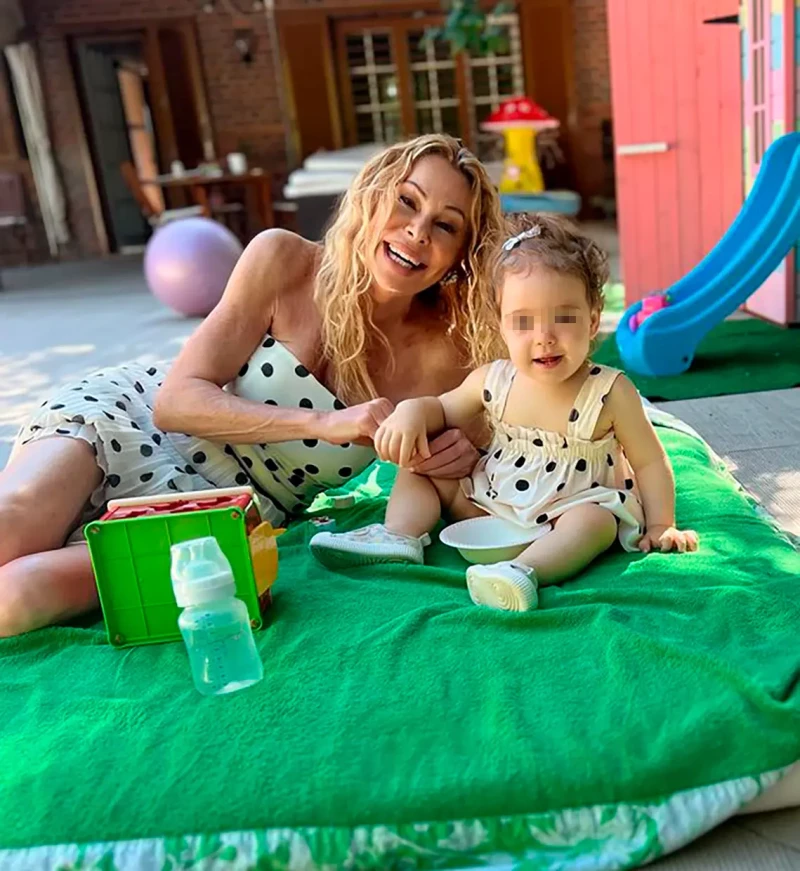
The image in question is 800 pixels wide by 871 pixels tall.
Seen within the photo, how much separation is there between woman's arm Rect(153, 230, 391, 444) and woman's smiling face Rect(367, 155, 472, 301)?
238 mm

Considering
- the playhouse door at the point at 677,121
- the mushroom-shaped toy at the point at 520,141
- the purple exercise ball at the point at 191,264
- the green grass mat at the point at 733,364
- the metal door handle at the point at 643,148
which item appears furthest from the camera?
the mushroom-shaped toy at the point at 520,141

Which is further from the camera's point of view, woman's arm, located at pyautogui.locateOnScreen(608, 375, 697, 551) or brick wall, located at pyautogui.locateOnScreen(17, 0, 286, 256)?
brick wall, located at pyautogui.locateOnScreen(17, 0, 286, 256)

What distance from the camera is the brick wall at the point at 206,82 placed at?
33.5 ft

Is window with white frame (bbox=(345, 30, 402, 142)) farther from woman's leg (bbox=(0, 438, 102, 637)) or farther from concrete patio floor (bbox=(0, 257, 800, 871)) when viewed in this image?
woman's leg (bbox=(0, 438, 102, 637))

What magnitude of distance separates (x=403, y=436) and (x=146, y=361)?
1135 mm

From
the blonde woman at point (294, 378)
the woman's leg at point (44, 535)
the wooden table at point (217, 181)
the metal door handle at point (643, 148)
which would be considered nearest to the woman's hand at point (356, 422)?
the blonde woman at point (294, 378)

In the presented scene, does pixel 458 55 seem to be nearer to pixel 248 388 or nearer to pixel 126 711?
pixel 248 388

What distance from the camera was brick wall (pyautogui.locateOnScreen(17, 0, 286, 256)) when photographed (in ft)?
33.5

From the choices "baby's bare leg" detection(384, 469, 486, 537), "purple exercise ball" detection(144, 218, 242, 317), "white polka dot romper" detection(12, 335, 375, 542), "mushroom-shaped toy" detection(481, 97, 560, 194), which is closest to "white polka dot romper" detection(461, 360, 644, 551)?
"baby's bare leg" detection(384, 469, 486, 537)

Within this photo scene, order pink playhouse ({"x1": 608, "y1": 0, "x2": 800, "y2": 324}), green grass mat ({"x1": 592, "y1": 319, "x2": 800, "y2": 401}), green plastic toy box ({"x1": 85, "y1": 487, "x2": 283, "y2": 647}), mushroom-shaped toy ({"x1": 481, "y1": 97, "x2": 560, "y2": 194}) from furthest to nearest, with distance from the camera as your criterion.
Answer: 1. mushroom-shaped toy ({"x1": 481, "y1": 97, "x2": 560, "y2": 194})
2. pink playhouse ({"x1": 608, "y1": 0, "x2": 800, "y2": 324})
3. green grass mat ({"x1": 592, "y1": 319, "x2": 800, "y2": 401})
4. green plastic toy box ({"x1": 85, "y1": 487, "x2": 283, "y2": 647})

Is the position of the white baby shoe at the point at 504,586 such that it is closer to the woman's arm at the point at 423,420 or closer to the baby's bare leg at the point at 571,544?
the baby's bare leg at the point at 571,544

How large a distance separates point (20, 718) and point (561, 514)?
0.93 metres

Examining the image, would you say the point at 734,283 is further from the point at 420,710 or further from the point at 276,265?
the point at 420,710

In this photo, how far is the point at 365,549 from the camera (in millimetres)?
1608
